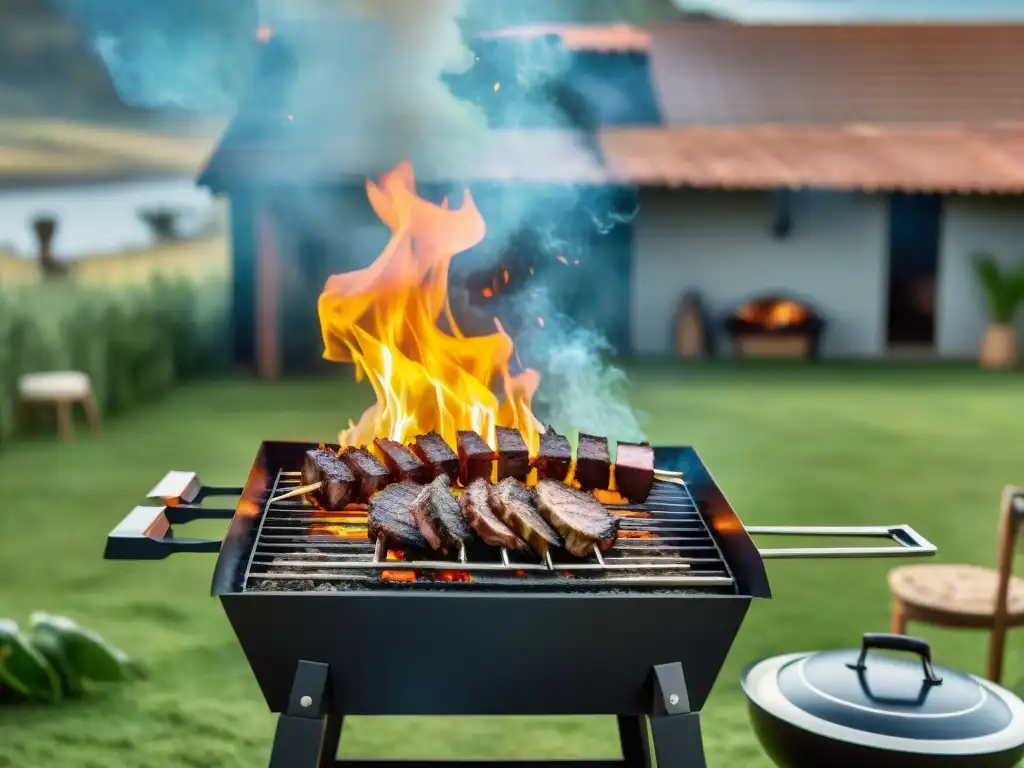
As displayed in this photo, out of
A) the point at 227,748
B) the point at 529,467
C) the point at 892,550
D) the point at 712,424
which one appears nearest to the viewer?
the point at 892,550

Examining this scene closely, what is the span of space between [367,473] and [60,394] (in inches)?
A: 310

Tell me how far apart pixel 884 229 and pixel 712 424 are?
681 cm

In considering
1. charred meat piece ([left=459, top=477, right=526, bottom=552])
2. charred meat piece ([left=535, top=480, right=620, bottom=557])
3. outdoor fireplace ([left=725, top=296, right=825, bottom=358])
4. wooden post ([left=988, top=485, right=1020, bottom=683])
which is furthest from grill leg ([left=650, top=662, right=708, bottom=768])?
outdoor fireplace ([left=725, top=296, right=825, bottom=358])

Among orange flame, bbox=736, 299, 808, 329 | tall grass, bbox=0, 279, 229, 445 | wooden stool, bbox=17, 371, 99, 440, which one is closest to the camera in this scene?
wooden stool, bbox=17, 371, 99, 440

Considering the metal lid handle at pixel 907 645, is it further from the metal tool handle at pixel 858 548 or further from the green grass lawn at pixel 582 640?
the green grass lawn at pixel 582 640

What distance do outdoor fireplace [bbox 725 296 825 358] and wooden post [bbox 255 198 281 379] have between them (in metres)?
6.31

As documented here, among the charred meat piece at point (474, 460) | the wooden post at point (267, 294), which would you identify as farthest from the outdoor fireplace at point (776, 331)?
the charred meat piece at point (474, 460)

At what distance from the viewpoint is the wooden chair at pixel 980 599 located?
407 cm

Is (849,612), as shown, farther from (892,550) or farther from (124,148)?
(124,148)

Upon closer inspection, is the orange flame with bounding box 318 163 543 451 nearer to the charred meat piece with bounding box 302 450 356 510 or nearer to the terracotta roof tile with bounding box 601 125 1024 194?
the charred meat piece with bounding box 302 450 356 510

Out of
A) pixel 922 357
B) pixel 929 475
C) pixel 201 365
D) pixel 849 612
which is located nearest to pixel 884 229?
pixel 922 357

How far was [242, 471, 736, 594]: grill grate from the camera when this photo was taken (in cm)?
244

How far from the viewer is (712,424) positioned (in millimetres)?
10703

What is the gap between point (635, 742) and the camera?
3387 mm
